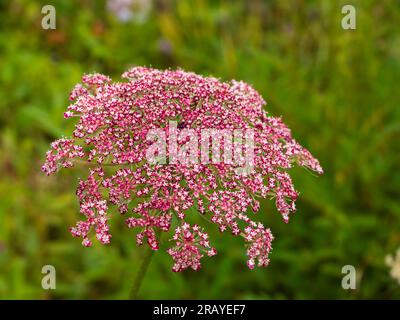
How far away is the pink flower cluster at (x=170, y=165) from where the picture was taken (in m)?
2.26

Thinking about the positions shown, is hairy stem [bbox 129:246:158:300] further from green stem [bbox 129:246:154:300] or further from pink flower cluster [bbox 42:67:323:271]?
pink flower cluster [bbox 42:67:323:271]

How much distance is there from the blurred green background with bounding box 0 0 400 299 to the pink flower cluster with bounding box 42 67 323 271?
63.2 inches

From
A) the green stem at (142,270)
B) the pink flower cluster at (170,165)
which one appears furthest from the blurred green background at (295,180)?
the pink flower cluster at (170,165)

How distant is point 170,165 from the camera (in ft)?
7.68

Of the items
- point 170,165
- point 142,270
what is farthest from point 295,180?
point 170,165

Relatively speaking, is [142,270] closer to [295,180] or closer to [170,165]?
[170,165]

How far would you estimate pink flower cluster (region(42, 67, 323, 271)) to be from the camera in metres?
2.26

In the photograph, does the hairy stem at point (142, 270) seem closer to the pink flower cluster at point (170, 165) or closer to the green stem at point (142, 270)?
the green stem at point (142, 270)

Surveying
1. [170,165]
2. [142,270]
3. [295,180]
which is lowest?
[142,270]

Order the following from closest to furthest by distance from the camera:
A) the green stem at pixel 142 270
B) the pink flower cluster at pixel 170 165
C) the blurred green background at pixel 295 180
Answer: the pink flower cluster at pixel 170 165 < the green stem at pixel 142 270 < the blurred green background at pixel 295 180

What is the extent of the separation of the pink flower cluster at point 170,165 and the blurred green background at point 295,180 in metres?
1.61

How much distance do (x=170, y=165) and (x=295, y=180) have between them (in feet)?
7.75

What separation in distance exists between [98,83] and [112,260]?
1938 mm
